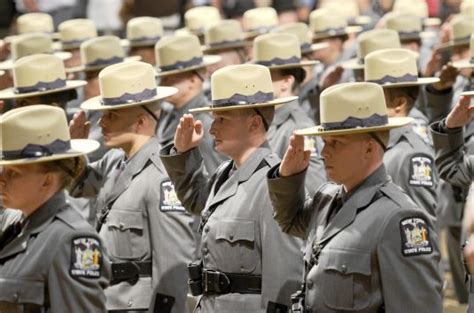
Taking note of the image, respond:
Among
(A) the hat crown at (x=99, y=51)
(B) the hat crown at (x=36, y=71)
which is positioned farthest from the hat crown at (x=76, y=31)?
(B) the hat crown at (x=36, y=71)

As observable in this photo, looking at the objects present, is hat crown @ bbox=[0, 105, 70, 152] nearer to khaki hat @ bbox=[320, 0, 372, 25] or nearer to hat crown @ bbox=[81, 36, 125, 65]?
hat crown @ bbox=[81, 36, 125, 65]

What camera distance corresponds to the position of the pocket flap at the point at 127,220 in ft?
19.5

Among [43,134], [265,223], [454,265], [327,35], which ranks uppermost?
[43,134]

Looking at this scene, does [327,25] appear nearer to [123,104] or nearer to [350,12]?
[350,12]

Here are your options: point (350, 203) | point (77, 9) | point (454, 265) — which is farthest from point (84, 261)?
point (77, 9)

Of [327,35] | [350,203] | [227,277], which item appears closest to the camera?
[350,203]

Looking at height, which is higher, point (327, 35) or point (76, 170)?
point (76, 170)

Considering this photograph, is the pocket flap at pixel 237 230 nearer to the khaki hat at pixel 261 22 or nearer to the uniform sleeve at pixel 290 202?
the uniform sleeve at pixel 290 202

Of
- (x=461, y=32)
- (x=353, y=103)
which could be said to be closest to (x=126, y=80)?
(x=353, y=103)

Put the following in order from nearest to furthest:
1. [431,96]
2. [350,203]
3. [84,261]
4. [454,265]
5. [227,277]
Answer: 1. [84,261]
2. [350,203]
3. [227,277]
4. [431,96]
5. [454,265]

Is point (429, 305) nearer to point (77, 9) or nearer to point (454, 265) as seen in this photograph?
point (454, 265)

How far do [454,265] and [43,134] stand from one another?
4687 mm

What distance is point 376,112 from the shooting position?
16.0 ft

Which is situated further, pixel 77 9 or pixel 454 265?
pixel 77 9
